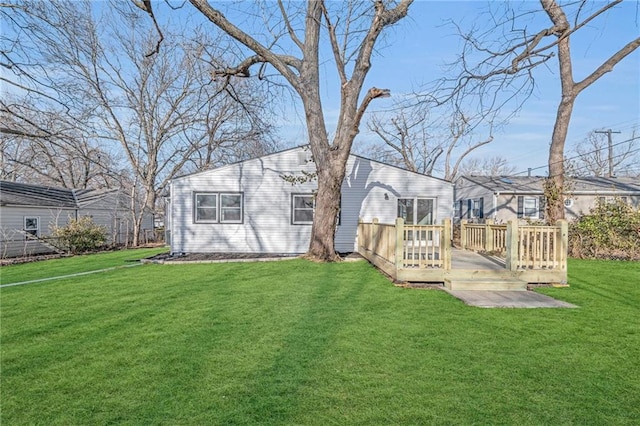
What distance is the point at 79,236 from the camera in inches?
599

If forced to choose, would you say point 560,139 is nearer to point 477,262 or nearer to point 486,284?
point 477,262

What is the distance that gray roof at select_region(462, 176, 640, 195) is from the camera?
18.7 metres

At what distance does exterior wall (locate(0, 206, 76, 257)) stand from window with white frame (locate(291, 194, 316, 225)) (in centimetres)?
1110

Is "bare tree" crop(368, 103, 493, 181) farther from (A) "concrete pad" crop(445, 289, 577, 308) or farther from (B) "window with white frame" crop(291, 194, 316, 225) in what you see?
(A) "concrete pad" crop(445, 289, 577, 308)

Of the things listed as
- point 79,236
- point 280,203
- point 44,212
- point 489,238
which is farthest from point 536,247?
point 44,212

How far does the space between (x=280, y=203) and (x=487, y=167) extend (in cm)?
4077

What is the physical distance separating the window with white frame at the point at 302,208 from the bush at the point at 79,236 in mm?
9091

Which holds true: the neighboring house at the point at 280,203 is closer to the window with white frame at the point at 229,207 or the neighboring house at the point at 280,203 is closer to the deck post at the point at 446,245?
the window with white frame at the point at 229,207

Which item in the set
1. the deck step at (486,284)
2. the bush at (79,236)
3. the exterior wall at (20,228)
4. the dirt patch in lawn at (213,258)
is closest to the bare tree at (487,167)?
the dirt patch in lawn at (213,258)

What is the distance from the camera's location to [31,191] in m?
17.4

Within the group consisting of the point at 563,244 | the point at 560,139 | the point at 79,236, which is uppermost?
the point at 560,139

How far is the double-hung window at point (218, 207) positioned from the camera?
13031 millimetres

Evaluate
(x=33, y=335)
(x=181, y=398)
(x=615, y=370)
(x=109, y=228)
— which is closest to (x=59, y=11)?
(x=33, y=335)

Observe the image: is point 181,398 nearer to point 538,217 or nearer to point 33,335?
point 33,335
